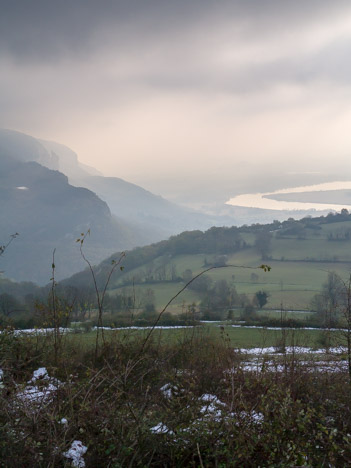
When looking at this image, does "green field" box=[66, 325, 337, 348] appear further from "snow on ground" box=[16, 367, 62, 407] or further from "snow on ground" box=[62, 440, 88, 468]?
"snow on ground" box=[62, 440, 88, 468]

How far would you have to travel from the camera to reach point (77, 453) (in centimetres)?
361

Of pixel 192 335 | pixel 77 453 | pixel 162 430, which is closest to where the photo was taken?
pixel 77 453

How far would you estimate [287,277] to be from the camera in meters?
70.2

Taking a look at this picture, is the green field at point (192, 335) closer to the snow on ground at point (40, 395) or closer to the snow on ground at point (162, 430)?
the snow on ground at point (40, 395)

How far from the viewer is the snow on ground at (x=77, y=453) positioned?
3492 millimetres

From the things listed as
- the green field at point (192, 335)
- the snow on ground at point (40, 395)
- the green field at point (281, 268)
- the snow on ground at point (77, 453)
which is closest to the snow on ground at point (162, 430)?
the snow on ground at point (77, 453)

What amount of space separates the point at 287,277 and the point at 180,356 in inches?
2552

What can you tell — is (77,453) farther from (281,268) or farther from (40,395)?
(281,268)

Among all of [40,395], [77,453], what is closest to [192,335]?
[40,395]

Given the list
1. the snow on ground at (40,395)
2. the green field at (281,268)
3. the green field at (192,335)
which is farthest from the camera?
the green field at (281,268)

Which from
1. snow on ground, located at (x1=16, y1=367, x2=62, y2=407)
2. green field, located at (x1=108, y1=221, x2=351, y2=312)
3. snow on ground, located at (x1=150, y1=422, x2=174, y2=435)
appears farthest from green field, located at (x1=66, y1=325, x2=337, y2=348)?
green field, located at (x1=108, y1=221, x2=351, y2=312)

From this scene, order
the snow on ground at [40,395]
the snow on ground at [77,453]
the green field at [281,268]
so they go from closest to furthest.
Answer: the snow on ground at [77,453] → the snow on ground at [40,395] → the green field at [281,268]

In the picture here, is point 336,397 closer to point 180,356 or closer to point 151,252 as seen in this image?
point 180,356

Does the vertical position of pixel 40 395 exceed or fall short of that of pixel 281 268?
it exceeds it
